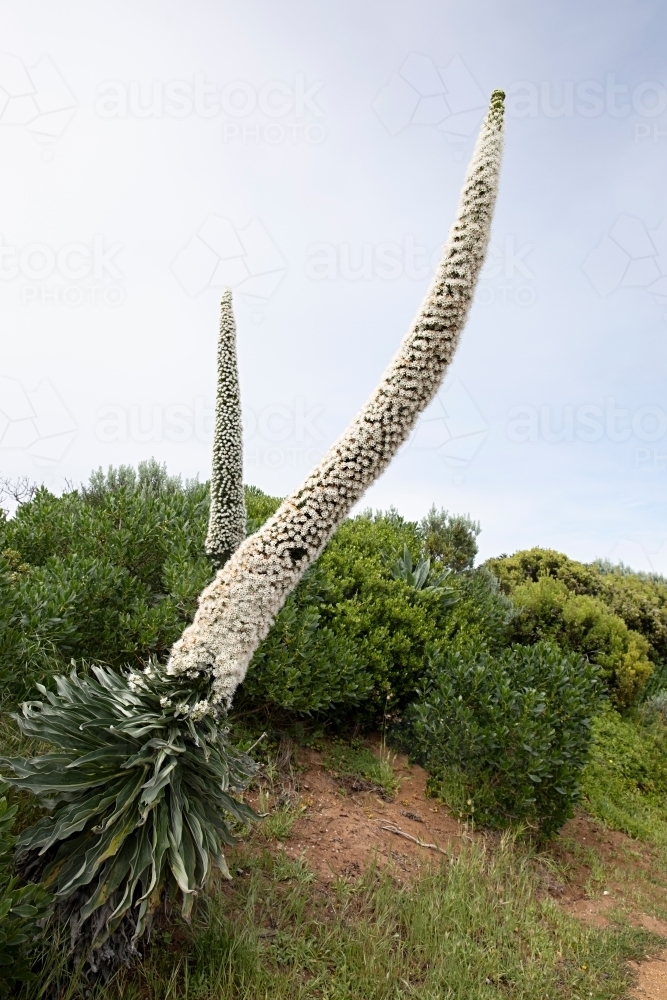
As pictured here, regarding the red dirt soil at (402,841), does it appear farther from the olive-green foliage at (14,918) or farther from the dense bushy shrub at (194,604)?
A: the olive-green foliage at (14,918)

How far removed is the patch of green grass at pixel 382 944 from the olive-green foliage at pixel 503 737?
821 millimetres

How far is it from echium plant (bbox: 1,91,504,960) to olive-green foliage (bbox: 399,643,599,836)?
3393mm

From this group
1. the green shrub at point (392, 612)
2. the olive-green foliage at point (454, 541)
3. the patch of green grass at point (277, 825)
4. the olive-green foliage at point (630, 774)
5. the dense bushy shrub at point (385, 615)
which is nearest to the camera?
the patch of green grass at point (277, 825)

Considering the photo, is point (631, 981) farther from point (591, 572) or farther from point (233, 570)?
point (591, 572)

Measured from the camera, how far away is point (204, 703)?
3.43 meters

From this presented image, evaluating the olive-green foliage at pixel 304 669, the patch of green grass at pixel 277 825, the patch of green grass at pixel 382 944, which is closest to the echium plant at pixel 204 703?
the patch of green grass at pixel 382 944

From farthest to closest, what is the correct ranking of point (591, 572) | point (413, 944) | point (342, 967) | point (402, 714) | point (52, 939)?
point (591, 572) < point (402, 714) < point (413, 944) < point (342, 967) < point (52, 939)

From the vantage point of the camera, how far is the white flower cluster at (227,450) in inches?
250

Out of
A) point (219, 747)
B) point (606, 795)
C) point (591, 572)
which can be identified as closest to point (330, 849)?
point (219, 747)

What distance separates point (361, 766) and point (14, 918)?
12.9 feet

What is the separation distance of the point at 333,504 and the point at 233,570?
0.60 metres

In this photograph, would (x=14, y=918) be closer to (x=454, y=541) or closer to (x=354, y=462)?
(x=354, y=462)

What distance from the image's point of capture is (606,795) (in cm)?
859

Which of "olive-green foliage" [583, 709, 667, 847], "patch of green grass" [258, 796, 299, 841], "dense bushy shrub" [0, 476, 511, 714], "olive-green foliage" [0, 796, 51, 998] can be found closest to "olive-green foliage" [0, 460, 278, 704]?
"dense bushy shrub" [0, 476, 511, 714]
